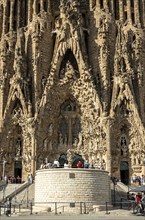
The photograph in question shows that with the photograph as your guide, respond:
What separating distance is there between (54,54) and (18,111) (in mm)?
8186

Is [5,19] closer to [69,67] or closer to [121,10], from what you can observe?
[69,67]

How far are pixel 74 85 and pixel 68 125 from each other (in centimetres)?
483

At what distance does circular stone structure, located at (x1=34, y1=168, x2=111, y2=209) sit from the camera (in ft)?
84.3

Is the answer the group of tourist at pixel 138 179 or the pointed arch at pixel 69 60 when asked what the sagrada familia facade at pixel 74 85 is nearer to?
the pointed arch at pixel 69 60

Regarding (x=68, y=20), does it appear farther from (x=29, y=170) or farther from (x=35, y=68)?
(x=29, y=170)

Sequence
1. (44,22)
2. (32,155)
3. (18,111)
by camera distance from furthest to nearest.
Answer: (44,22) → (18,111) → (32,155)

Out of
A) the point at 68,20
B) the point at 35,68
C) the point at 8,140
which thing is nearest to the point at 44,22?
the point at 68,20

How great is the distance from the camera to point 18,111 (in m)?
40.1

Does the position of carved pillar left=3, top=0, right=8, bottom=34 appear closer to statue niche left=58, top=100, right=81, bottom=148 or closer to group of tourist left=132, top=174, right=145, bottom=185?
statue niche left=58, top=100, right=81, bottom=148

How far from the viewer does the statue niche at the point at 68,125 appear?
4106 cm

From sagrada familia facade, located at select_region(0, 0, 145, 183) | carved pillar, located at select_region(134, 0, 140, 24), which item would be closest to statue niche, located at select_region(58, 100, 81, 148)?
sagrada familia facade, located at select_region(0, 0, 145, 183)

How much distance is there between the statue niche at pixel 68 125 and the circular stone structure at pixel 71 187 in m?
14.3

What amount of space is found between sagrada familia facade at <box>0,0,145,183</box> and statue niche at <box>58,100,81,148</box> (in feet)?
0.39

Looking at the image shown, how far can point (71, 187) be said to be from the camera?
25859mm
